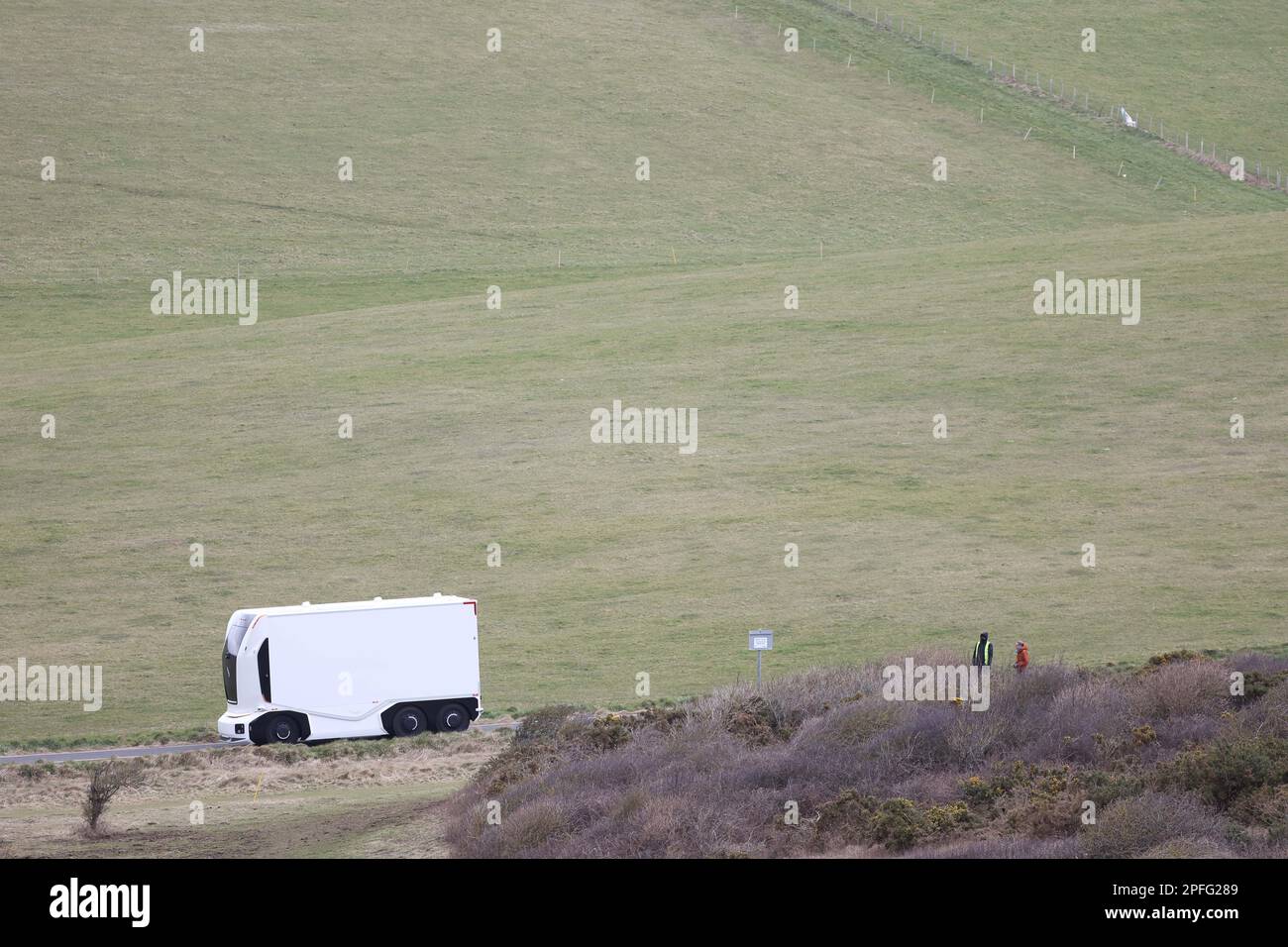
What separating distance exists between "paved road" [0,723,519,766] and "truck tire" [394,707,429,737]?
1.08 metres

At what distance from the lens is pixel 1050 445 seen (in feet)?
140

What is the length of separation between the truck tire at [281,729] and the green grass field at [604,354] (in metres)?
3.08

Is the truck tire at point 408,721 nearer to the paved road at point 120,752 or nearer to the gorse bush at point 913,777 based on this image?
the paved road at point 120,752

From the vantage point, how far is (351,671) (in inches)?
983

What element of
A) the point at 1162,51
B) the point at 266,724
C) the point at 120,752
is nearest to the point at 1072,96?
the point at 1162,51

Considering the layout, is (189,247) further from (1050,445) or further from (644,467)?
(1050,445)

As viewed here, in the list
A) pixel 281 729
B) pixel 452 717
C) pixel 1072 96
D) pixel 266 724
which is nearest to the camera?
pixel 266 724

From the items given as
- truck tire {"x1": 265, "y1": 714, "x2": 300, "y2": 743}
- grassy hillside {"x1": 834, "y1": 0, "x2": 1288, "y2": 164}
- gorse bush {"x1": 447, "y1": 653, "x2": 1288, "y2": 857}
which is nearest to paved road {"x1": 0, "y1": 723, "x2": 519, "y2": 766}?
truck tire {"x1": 265, "y1": 714, "x2": 300, "y2": 743}

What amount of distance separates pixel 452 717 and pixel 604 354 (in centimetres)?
2848

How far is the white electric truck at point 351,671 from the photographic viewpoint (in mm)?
24656

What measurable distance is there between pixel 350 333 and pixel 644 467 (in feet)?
61.1

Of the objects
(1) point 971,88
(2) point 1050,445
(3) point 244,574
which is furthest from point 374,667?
(1) point 971,88

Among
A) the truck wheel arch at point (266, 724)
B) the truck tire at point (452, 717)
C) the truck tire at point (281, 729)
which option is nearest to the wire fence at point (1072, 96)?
the truck tire at point (452, 717)

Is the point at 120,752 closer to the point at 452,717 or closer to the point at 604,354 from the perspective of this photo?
the point at 452,717
